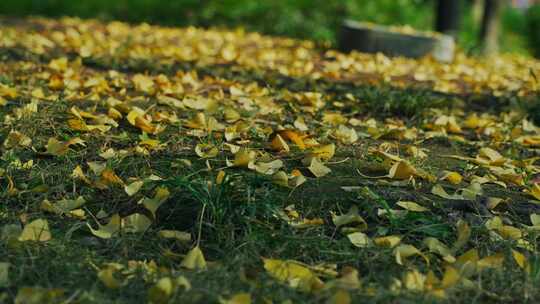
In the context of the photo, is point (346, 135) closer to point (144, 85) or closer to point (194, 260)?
point (144, 85)

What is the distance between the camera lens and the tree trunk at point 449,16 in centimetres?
983

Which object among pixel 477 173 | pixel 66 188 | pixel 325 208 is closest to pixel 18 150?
pixel 66 188

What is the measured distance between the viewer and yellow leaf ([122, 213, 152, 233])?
239 centimetres

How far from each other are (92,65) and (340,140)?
2189mm

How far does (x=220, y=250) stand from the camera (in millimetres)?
2311

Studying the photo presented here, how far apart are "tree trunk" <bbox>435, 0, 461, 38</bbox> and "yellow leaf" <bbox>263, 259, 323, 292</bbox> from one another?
316 inches

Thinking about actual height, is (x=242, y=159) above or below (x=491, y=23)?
above

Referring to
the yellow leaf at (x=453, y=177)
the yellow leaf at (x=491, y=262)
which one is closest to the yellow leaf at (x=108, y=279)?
the yellow leaf at (x=491, y=262)

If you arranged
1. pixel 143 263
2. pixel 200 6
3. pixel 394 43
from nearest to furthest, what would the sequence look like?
pixel 143 263
pixel 394 43
pixel 200 6

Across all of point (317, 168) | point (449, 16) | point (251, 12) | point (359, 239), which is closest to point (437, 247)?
point (359, 239)

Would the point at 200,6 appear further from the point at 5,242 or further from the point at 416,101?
the point at 5,242

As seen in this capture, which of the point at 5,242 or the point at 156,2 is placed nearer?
the point at 5,242

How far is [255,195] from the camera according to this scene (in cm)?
255

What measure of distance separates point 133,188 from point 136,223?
0.21 meters
